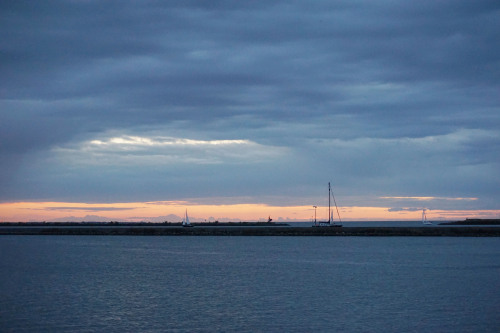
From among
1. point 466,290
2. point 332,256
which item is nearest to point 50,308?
point 466,290

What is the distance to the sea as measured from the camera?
99.7 ft

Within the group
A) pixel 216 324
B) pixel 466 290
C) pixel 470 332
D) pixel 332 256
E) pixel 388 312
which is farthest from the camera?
pixel 332 256

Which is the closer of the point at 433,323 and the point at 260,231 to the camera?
the point at 433,323

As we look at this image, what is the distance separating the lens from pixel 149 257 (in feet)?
253

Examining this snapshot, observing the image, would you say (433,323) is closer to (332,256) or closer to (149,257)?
(332,256)

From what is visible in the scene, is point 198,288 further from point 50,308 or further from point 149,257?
point 149,257

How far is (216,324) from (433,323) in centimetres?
1123

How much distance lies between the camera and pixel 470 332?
92.2 feet

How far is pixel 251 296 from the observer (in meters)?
40.2

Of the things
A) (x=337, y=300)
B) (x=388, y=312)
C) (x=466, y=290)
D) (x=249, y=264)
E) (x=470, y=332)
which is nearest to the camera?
(x=470, y=332)

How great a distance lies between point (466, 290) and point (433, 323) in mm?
13552

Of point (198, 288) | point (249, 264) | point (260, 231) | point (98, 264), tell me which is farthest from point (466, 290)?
point (260, 231)

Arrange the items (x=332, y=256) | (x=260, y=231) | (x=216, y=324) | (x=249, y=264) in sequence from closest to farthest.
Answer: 1. (x=216, y=324)
2. (x=249, y=264)
3. (x=332, y=256)
4. (x=260, y=231)

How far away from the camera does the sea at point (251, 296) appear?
3038 centimetres
